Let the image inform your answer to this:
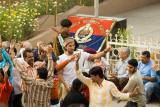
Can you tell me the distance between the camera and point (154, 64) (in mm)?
10938

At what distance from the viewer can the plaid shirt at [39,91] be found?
324 inches

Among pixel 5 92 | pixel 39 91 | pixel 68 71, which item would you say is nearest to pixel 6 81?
pixel 5 92

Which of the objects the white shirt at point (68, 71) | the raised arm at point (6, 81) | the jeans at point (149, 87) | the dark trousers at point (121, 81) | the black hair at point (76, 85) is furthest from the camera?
the dark trousers at point (121, 81)

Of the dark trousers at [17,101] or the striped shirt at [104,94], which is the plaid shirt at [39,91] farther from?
the dark trousers at [17,101]

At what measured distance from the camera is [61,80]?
906 centimetres

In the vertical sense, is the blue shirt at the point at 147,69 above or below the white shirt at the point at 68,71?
below

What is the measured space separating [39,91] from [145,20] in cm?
1056

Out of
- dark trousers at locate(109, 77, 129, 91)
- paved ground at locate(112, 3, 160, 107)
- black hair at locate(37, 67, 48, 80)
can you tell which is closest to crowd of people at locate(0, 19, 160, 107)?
black hair at locate(37, 67, 48, 80)

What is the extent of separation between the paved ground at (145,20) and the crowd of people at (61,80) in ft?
22.4

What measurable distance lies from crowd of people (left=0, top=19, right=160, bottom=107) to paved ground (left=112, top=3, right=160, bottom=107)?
6.82 meters

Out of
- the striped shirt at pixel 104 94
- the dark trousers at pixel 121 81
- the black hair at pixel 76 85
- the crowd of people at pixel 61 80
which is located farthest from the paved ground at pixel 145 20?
the striped shirt at pixel 104 94

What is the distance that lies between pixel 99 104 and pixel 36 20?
24.1 ft

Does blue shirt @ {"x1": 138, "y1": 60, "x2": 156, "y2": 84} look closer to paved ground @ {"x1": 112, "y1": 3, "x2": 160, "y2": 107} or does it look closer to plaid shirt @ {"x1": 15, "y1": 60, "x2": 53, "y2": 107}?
plaid shirt @ {"x1": 15, "y1": 60, "x2": 53, "y2": 107}

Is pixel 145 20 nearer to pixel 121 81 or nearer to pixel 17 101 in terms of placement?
pixel 121 81
